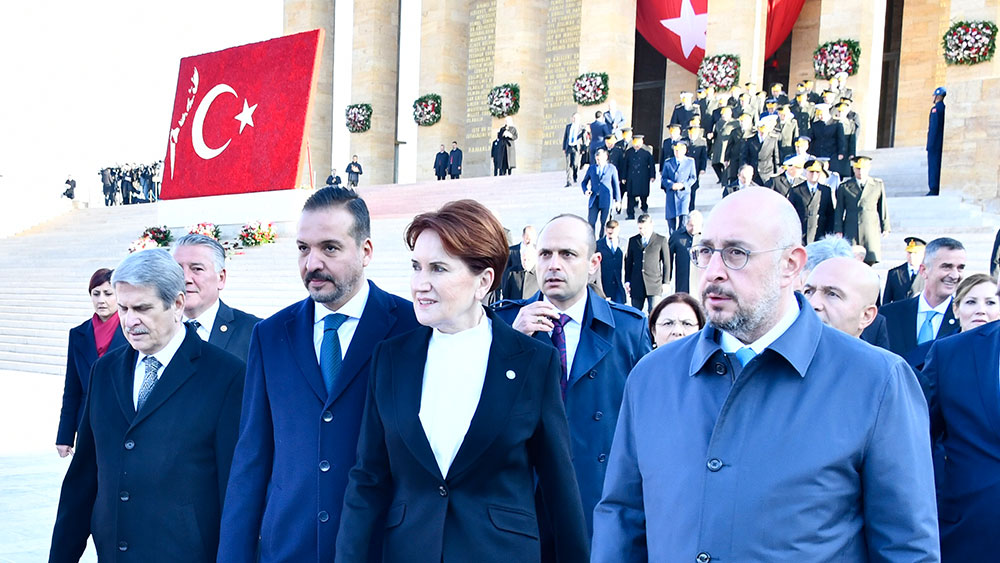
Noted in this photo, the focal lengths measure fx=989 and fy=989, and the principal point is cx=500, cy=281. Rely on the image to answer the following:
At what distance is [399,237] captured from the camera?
1809cm

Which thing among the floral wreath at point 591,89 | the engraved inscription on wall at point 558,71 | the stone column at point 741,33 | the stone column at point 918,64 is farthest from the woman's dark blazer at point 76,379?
the stone column at point 918,64

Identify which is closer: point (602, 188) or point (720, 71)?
point (602, 188)

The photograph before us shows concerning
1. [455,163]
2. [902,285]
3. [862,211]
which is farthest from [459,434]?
[455,163]

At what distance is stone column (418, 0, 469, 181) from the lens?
28531 millimetres

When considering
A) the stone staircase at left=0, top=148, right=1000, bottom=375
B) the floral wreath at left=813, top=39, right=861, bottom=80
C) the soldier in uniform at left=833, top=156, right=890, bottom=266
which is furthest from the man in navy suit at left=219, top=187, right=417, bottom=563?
the floral wreath at left=813, top=39, right=861, bottom=80

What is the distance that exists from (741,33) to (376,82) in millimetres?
12388

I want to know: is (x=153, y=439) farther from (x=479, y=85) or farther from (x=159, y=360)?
(x=479, y=85)

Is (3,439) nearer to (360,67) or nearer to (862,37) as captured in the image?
(862,37)

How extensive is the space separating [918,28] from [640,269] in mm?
16187

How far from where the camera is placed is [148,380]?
3.16m

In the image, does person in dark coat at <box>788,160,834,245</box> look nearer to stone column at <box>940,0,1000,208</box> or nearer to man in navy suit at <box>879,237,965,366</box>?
stone column at <box>940,0,1000,208</box>

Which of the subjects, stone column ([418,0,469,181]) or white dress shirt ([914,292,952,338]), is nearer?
white dress shirt ([914,292,952,338])

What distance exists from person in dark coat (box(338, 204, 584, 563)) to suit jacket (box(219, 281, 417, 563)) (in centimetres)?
15

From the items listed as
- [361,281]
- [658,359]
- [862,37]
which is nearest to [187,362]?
[361,281]
